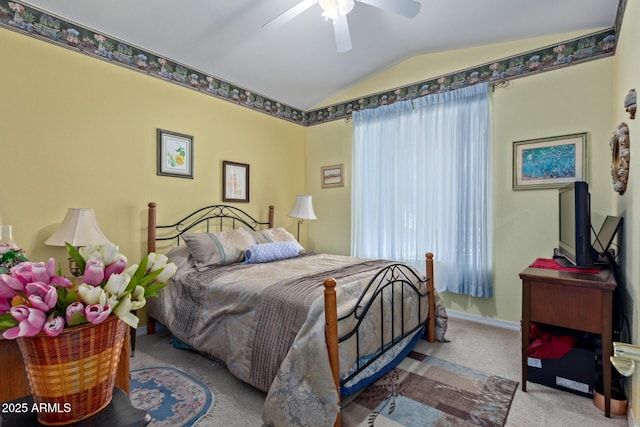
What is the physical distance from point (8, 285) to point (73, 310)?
0.14 meters

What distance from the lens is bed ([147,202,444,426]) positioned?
167 centimetres

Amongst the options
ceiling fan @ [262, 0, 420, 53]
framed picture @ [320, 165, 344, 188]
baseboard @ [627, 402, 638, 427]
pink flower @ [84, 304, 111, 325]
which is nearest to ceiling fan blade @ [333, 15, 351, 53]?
ceiling fan @ [262, 0, 420, 53]

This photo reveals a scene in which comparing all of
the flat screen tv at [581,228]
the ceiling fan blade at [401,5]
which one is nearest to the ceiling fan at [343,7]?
the ceiling fan blade at [401,5]

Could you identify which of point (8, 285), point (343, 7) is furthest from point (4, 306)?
point (343, 7)

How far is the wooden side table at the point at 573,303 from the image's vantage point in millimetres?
1846

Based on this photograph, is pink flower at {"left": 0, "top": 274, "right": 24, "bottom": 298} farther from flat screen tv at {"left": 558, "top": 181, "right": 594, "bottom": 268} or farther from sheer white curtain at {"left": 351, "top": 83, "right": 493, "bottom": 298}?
sheer white curtain at {"left": 351, "top": 83, "right": 493, "bottom": 298}

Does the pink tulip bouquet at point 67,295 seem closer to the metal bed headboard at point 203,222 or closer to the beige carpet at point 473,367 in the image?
the beige carpet at point 473,367

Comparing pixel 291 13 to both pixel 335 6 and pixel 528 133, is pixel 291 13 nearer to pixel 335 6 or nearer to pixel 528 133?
pixel 335 6

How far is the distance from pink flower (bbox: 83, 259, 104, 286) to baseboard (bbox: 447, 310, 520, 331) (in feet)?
11.7

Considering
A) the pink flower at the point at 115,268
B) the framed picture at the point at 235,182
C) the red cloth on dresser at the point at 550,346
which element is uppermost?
the framed picture at the point at 235,182

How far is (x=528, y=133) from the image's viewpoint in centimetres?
312

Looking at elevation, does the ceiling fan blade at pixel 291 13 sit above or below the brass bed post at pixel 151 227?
above

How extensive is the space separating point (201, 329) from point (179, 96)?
2.36 metres

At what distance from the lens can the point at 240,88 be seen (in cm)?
393
